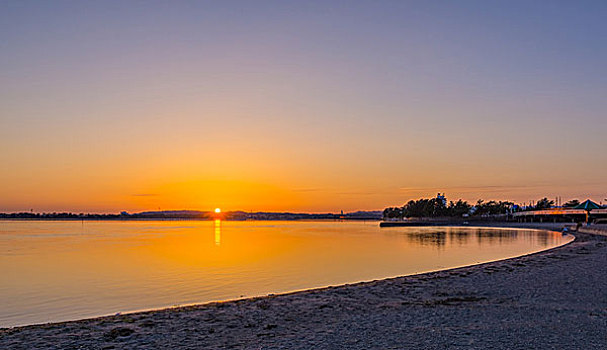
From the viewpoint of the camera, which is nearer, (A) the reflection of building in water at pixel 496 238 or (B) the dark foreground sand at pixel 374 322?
(B) the dark foreground sand at pixel 374 322

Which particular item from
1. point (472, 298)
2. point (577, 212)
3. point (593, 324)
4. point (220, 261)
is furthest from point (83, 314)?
point (577, 212)

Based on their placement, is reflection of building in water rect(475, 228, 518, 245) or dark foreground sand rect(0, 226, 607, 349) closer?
dark foreground sand rect(0, 226, 607, 349)

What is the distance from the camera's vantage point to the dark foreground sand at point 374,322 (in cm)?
852

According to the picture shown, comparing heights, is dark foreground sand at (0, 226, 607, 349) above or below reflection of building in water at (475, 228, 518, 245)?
above

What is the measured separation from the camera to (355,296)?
13945 millimetres

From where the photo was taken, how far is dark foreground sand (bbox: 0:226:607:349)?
8516 mm

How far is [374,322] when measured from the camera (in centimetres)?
1017

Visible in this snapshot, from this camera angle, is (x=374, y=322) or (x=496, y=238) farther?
(x=496, y=238)

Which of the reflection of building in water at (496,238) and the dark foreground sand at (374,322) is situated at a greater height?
the dark foreground sand at (374,322)

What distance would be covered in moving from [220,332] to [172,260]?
26071 mm

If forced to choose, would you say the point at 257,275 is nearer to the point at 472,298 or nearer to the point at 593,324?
the point at 472,298

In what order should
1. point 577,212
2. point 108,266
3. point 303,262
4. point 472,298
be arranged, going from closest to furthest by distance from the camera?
1. point 472,298
2. point 108,266
3. point 303,262
4. point 577,212

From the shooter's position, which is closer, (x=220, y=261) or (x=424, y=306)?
(x=424, y=306)

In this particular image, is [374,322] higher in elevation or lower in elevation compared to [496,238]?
higher
